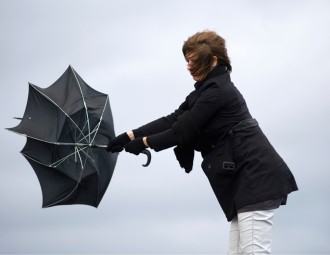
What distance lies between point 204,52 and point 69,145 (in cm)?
300

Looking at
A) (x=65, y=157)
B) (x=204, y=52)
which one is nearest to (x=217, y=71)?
(x=204, y=52)

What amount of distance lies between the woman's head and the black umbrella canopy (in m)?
2.23

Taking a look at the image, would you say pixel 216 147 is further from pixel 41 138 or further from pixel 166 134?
pixel 41 138

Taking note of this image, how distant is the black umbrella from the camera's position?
318 inches

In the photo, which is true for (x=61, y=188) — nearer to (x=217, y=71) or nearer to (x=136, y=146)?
(x=136, y=146)

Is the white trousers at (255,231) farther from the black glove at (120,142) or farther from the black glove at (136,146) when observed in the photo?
the black glove at (120,142)

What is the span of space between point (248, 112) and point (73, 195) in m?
3.50

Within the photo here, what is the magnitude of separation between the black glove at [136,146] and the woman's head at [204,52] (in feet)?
2.99

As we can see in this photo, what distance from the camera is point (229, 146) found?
5.86 m

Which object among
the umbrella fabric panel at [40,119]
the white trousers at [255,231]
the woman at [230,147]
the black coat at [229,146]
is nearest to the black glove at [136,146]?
the woman at [230,147]

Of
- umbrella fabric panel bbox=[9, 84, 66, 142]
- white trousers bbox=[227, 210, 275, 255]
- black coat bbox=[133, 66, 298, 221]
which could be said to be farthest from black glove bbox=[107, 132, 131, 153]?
white trousers bbox=[227, 210, 275, 255]

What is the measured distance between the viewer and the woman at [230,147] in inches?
227

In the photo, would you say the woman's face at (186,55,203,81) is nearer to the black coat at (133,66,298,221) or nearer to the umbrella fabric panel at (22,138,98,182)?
the black coat at (133,66,298,221)

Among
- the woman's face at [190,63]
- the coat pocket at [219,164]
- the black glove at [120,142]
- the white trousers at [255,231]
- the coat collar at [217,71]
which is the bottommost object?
the white trousers at [255,231]
